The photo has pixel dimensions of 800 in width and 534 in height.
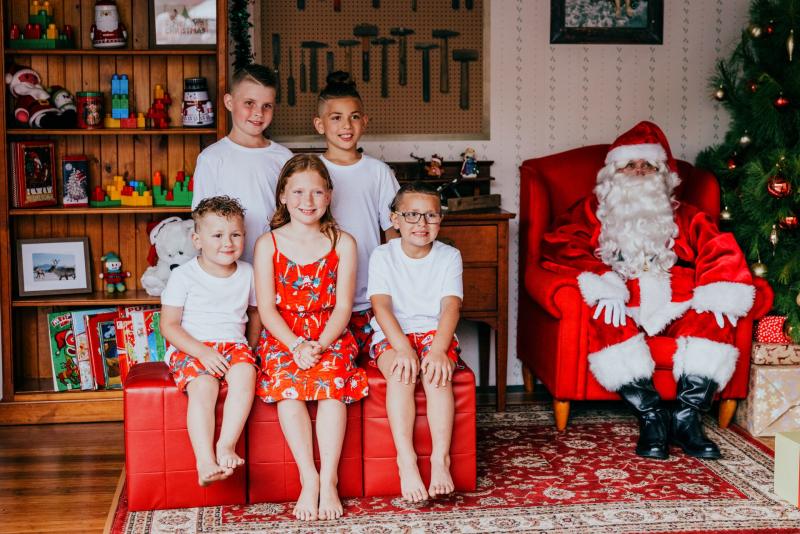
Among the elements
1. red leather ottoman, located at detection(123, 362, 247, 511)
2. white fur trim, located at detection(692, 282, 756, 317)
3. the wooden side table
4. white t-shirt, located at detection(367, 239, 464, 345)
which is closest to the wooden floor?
red leather ottoman, located at detection(123, 362, 247, 511)

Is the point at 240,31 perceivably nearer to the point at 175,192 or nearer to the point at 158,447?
the point at 175,192

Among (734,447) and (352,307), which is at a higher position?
(352,307)

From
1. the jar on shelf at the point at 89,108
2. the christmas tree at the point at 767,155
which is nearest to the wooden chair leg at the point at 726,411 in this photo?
the christmas tree at the point at 767,155

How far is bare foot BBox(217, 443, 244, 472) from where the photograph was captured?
2.87m

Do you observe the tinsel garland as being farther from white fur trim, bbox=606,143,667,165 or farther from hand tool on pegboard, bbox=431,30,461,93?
white fur trim, bbox=606,143,667,165

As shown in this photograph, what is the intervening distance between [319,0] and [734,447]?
2.72 m

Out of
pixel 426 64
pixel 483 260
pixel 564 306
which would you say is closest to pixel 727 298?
pixel 564 306

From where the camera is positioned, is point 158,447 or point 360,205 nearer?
point 158,447

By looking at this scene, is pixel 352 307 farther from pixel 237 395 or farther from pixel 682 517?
pixel 682 517

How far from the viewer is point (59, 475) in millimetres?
3381

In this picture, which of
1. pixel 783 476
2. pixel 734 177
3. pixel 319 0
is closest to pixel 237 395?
pixel 783 476

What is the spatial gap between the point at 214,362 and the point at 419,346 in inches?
28.0

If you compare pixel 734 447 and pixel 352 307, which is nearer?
pixel 352 307

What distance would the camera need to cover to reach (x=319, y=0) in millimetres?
4355
